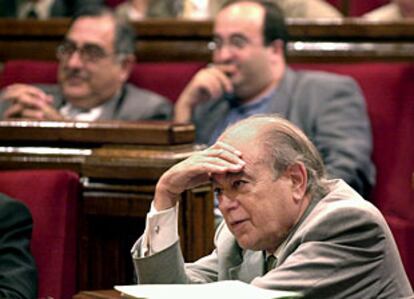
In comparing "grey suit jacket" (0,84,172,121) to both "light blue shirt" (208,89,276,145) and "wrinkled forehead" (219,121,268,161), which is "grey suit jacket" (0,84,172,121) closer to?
"light blue shirt" (208,89,276,145)

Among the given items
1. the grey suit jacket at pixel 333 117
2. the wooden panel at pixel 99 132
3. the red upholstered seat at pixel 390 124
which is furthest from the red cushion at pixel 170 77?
the wooden panel at pixel 99 132

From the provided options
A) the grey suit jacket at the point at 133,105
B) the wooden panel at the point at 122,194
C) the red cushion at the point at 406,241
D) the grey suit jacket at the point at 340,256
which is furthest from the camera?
the grey suit jacket at the point at 133,105

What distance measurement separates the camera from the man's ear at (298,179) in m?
1.60

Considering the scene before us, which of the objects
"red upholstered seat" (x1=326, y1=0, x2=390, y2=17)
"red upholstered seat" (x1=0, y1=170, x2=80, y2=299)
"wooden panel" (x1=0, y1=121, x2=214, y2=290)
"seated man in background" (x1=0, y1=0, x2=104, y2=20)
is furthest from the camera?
"seated man in background" (x1=0, y1=0, x2=104, y2=20)

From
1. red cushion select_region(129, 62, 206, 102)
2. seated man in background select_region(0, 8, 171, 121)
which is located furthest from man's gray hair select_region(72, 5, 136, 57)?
red cushion select_region(129, 62, 206, 102)

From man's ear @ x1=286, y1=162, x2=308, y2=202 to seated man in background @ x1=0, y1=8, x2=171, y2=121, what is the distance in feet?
5.25

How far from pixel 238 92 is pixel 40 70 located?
0.67 m

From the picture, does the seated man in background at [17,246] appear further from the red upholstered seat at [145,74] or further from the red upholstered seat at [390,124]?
the red upholstered seat at [145,74]

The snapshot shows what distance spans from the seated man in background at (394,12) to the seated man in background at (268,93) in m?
0.35

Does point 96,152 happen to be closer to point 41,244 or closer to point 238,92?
point 41,244

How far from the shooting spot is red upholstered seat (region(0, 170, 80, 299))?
6.60ft

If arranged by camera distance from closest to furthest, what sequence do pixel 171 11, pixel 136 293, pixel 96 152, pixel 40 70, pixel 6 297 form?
pixel 136 293 → pixel 6 297 → pixel 96 152 → pixel 40 70 → pixel 171 11

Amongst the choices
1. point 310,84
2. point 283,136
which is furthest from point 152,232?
point 310,84

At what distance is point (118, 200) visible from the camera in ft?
7.08
